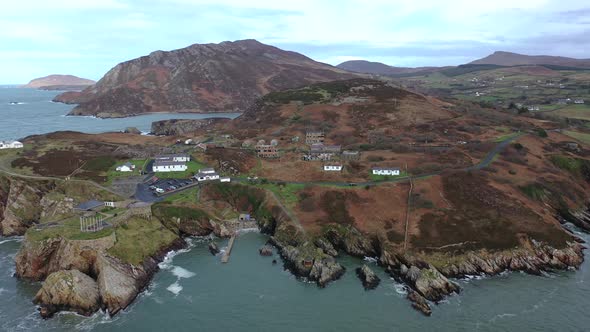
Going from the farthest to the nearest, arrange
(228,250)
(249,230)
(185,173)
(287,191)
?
(185,173), (287,191), (249,230), (228,250)

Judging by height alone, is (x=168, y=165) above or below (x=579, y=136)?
above

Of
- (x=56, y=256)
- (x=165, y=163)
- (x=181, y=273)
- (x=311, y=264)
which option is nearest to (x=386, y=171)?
(x=311, y=264)

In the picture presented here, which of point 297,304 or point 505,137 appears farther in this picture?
point 505,137

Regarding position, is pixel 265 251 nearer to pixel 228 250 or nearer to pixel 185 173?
pixel 228 250

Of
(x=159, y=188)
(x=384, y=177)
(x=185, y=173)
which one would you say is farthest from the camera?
(x=185, y=173)

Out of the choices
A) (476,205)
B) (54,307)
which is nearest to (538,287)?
(476,205)

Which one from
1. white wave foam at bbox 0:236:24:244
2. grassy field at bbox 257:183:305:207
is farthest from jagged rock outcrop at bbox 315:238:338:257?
A: white wave foam at bbox 0:236:24:244

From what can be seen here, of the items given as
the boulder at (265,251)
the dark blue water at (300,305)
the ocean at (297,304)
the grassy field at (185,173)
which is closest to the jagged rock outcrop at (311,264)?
the ocean at (297,304)
